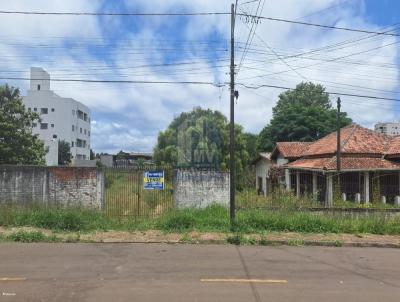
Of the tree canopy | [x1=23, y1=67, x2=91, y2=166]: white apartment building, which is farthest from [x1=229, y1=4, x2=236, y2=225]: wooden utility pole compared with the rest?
[x1=23, y1=67, x2=91, y2=166]: white apartment building

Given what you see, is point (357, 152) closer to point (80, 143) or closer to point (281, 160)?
point (281, 160)

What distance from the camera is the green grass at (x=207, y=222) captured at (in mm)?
15820

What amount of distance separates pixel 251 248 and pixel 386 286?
4878mm

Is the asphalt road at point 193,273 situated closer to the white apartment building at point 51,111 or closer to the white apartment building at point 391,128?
the white apartment building at point 391,128

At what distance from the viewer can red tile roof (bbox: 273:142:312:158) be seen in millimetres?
41125

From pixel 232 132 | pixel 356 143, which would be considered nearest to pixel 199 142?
pixel 356 143

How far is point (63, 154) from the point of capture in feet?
261

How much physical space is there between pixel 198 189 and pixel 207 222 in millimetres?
2817

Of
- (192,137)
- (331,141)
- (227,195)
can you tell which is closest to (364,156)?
(331,141)

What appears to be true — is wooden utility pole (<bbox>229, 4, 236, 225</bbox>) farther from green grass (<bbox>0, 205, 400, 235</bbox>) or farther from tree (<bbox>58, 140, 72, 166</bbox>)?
A: tree (<bbox>58, 140, 72, 166</bbox>)

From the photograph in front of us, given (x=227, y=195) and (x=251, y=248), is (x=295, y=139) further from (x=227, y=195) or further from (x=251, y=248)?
(x=251, y=248)

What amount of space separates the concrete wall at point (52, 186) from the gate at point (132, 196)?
0.42 meters

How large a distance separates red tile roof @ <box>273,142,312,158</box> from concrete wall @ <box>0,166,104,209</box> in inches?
987

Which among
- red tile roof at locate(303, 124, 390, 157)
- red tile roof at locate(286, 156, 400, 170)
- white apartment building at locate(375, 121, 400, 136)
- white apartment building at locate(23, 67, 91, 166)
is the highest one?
white apartment building at locate(23, 67, 91, 166)
